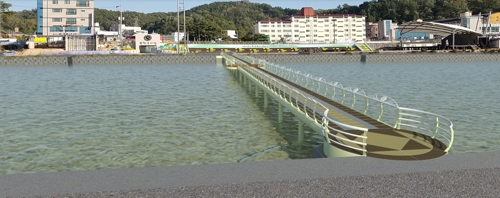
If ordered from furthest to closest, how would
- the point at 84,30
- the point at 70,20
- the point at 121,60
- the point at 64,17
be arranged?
the point at 84,30, the point at 70,20, the point at 64,17, the point at 121,60

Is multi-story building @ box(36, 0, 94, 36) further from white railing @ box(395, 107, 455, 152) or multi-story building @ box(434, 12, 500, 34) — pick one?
multi-story building @ box(434, 12, 500, 34)

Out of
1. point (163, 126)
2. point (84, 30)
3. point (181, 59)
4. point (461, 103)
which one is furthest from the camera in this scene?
point (84, 30)

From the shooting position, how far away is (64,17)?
133 meters

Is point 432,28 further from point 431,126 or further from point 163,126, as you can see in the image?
point 163,126

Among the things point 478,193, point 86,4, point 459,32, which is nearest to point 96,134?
point 478,193

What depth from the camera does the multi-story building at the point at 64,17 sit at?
132 metres

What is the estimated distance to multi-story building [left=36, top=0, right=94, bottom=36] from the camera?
132 m

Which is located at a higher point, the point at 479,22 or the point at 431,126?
the point at 479,22

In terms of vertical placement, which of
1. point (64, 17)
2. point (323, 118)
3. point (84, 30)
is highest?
point (64, 17)

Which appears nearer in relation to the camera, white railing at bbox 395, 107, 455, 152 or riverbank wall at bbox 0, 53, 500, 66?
white railing at bbox 395, 107, 455, 152

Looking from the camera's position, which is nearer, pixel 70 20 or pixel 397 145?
pixel 397 145

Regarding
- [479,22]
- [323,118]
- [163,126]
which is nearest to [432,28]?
[479,22]

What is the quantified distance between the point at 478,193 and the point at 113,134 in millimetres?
14253

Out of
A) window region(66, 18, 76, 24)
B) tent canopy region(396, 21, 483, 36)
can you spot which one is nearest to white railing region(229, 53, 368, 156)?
tent canopy region(396, 21, 483, 36)
